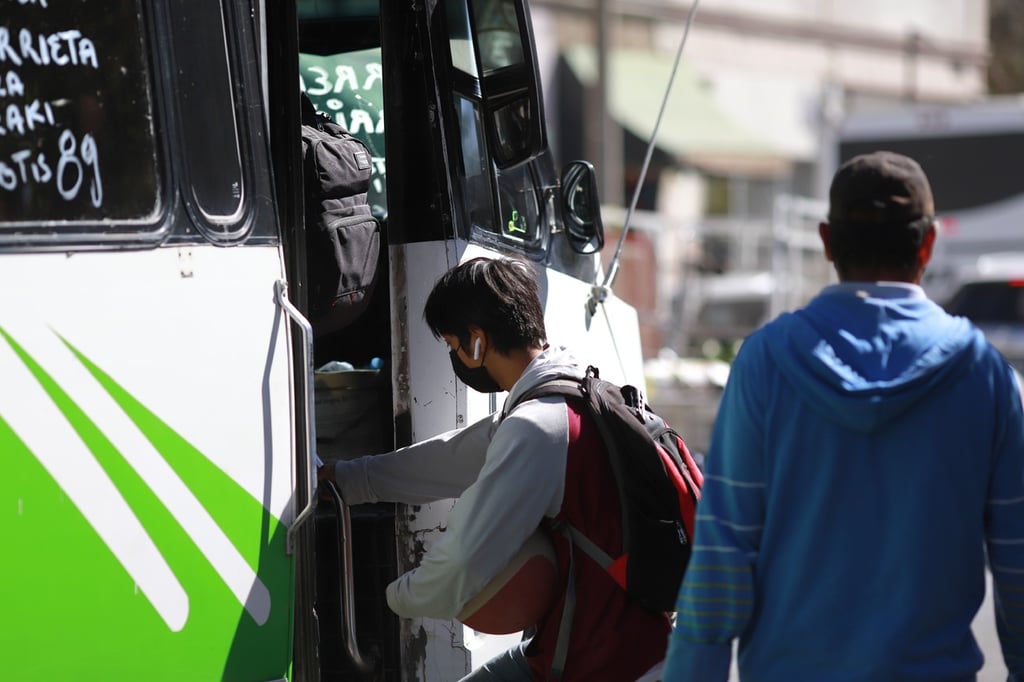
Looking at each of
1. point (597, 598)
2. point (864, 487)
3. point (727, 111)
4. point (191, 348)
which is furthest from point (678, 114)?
point (864, 487)

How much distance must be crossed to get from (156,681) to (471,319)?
3.52 feet

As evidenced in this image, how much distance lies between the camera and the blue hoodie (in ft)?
8.14

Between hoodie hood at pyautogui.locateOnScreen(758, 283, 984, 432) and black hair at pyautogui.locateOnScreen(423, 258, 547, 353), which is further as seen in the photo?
black hair at pyautogui.locateOnScreen(423, 258, 547, 353)

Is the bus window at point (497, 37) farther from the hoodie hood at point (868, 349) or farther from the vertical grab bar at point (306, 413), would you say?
the hoodie hood at point (868, 349)

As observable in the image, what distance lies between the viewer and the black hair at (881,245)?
259 centimetres

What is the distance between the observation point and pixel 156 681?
2959 millimetres

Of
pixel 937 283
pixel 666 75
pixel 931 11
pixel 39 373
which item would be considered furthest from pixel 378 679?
pixel 931 11

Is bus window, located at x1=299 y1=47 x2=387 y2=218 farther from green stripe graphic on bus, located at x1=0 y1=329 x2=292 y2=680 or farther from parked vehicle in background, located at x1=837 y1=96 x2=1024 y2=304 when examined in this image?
parked vehicle in background, located at x1=837 y1=96 x2=1024 y2=304

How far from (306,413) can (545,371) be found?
56 cm

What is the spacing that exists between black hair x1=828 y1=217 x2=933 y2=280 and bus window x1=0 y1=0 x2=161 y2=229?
4.74 feet

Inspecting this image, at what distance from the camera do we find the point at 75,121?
2.91 metres

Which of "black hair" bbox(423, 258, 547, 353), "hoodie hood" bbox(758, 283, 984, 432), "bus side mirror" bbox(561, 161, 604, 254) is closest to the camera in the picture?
"hoodie hood" bbox(758, 283, 984, 432)

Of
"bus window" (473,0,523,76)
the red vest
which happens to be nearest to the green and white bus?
"bus window" (473,0,523,76)

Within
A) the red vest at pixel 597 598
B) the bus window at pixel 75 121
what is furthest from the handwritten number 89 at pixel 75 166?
the red vest at pixel 597 598
